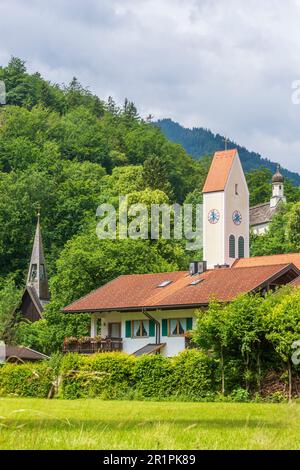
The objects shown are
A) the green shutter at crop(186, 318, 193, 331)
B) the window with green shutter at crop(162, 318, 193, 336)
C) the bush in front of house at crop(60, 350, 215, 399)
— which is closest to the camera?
the bush in front of house at crop(60, 350, 215, 399)

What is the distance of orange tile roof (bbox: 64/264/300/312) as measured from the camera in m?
44.6

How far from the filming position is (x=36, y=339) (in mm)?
60344

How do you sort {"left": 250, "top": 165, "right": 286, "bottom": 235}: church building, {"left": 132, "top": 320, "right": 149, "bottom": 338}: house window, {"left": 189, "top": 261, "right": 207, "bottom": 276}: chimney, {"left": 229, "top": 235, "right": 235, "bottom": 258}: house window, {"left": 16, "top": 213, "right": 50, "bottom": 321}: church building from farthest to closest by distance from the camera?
1. {"left": 250, "top": 165, "right": 286, "bottom": 235}: church building
2. {"left": 229, "top": 235, "right": 235, "bottom": 258}: house window
3. {"left": 16, "top": 213, "right": 50, "bottom": 321}: church building
4. {"left": 189, "top": 261, "right": 207, "bottom": 276}: chimney
5. {"left": 132, "top": 320, "right": 149, "bottom": 338}: house window

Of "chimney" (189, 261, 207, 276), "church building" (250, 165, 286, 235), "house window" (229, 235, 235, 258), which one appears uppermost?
"church building" (250, 165, 286, 235)

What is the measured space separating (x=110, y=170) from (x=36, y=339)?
65.5 m

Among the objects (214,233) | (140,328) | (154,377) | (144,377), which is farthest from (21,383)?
(214,233)

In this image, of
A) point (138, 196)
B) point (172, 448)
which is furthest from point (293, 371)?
point (138, 196)

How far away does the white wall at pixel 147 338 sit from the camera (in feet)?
152

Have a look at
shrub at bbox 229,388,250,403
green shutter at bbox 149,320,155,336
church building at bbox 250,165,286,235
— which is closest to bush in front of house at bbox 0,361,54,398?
shrub at bbox 229,388,250,403

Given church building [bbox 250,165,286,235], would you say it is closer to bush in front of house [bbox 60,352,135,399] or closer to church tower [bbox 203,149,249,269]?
church tower [bbox 203,149,249,269]

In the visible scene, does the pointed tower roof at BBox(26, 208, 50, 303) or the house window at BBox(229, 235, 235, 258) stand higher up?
the house window at BBox(229, 235, 235, 258)

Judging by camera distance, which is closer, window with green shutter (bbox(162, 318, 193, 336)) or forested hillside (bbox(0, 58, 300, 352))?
window with green shutter (bbox(162, 318, 193, 336))

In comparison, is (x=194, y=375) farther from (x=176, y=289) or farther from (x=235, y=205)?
(x=235, y=205)

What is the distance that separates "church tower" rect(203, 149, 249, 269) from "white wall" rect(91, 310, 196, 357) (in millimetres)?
22467
